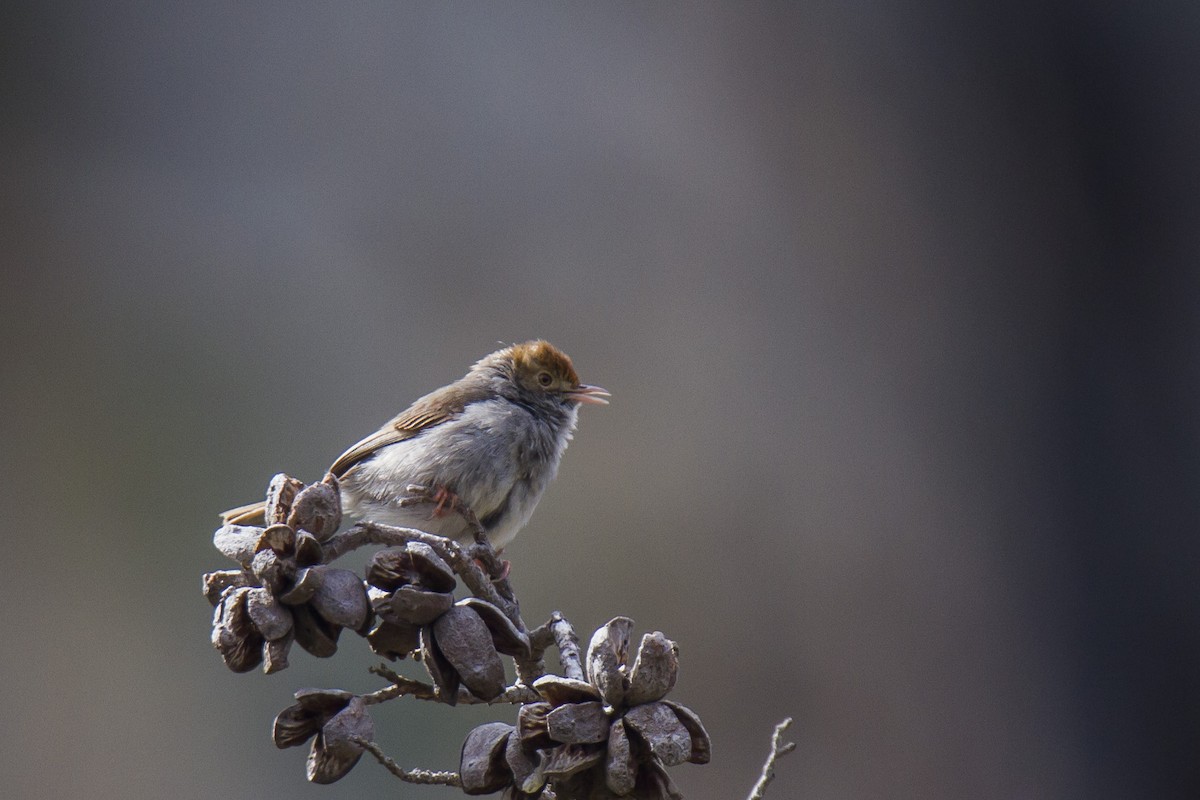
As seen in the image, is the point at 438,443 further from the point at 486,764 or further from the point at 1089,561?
the point at 1089,561

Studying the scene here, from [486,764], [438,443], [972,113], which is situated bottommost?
[486,764]

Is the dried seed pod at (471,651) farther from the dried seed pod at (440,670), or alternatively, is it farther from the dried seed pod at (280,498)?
the dried seed pod at (280,498)

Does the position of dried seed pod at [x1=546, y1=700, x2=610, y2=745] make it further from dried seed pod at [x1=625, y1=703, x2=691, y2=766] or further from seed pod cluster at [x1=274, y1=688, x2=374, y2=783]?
seed pod cluster at [x1=274, y1=688, x2=374, y2=783]

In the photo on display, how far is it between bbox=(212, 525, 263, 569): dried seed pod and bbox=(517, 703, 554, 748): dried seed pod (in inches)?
12.1

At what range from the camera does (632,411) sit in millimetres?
5660

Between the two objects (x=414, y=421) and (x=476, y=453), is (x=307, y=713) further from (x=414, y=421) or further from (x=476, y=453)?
(x=414, y=421)

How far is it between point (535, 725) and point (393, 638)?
0.56ft

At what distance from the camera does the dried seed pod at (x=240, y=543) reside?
38.3 inches

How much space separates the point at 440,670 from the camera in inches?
37.4

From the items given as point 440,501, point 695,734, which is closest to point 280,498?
point 695,734

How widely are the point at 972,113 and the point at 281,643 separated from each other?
537 centimetres

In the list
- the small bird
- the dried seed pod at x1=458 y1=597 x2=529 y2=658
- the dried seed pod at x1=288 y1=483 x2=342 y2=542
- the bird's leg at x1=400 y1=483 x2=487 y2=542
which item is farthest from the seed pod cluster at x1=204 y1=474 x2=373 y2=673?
the small bird

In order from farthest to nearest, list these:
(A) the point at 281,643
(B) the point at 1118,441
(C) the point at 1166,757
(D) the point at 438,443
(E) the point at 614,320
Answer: (E) the point at 614,320 < (B) the point at 1118,441 < (C) the point at 1166,757 < (D) the point at 438,443 < (A) the point at 281,643

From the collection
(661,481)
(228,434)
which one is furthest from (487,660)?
(228,434)
